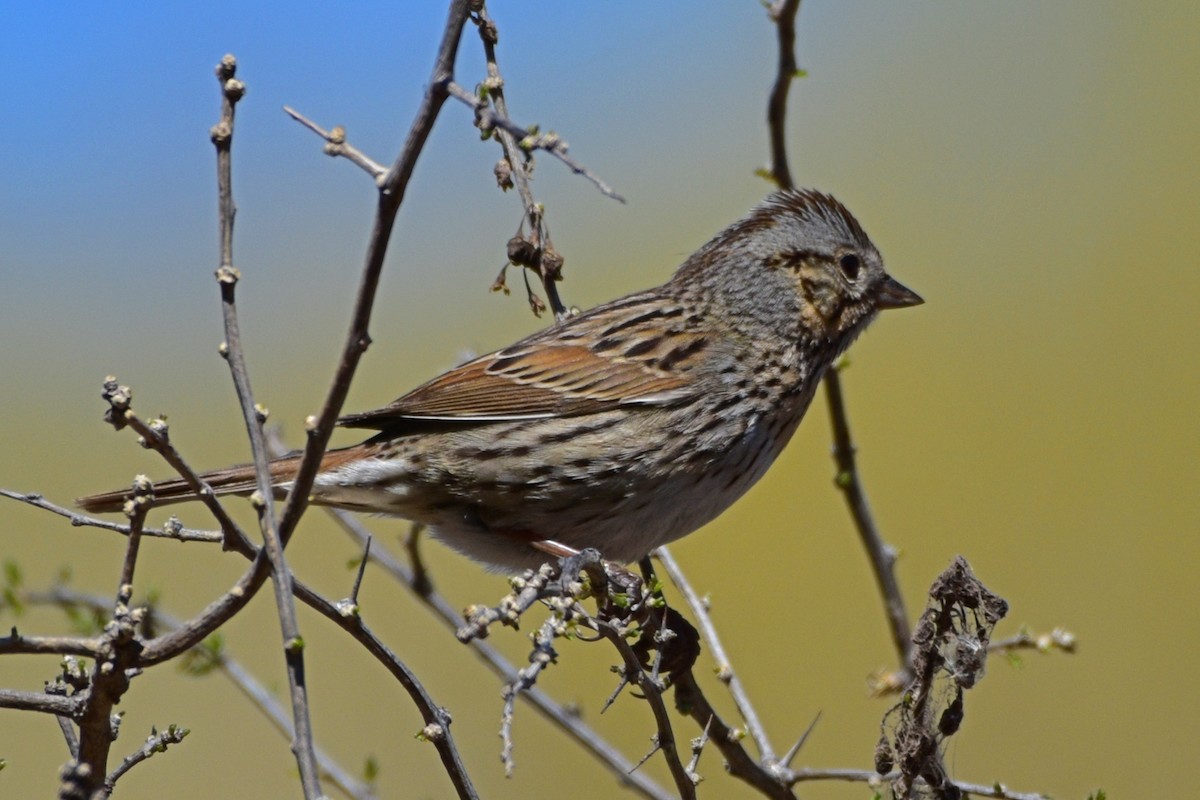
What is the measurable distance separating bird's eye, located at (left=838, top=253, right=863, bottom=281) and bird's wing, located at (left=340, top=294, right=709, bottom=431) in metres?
0.51

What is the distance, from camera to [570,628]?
1.92 meters

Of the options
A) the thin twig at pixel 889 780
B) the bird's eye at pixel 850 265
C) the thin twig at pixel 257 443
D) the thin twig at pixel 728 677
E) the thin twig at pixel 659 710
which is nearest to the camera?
the thin twig at pixel 257 443

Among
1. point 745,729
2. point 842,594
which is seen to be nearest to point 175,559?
point 842,594

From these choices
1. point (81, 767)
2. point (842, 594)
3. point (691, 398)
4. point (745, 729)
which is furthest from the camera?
point (842, 594)

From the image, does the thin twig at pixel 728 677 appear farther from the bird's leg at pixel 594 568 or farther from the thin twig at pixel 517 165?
the thin twig at pixel 517 165

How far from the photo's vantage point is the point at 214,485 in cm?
333

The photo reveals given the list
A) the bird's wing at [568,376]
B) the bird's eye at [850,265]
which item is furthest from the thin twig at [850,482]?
the bird's eye at [850,265]

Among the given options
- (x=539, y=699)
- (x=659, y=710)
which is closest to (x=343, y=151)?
(x=659, y=710)

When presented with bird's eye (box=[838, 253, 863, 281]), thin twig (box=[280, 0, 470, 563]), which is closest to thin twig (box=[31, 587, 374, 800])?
thin twig (box=[280, 0, 470, 563])

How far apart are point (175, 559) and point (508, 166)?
8.12 metres

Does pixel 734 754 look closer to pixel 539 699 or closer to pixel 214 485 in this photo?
pixel 539 699

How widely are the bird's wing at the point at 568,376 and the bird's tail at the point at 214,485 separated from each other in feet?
0.70

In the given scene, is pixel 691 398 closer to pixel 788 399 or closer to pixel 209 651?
pixel 788 399

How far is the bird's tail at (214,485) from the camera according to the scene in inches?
124
